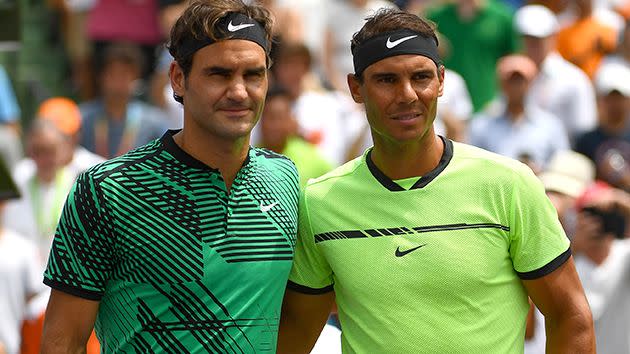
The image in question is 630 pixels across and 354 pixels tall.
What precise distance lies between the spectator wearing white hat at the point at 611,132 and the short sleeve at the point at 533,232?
229 inches

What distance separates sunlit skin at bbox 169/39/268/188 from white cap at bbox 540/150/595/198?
4.73m

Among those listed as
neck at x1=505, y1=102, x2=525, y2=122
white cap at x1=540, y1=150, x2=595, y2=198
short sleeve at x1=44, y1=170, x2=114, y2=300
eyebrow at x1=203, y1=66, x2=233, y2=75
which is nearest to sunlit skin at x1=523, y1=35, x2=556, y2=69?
neck at x1=505, y1=102, x2=525, y2=122

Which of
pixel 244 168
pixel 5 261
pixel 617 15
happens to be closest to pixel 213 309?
pixel 244 168

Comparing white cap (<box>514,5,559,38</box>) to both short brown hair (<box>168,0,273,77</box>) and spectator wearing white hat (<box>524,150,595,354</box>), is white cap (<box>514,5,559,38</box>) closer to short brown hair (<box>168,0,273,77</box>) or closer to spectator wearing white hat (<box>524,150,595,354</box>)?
spectator wearing white hat (<box>524,150,595,354</box>)

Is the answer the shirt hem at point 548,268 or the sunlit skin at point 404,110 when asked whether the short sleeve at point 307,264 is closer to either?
the sunlit skin at point 404,110

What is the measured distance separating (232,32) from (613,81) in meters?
7.08

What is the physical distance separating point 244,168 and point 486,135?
6179 millimetres

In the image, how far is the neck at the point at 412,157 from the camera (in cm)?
545

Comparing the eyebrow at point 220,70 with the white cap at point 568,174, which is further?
the white cap at point 568,174

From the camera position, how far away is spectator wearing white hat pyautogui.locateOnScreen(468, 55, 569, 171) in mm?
11312

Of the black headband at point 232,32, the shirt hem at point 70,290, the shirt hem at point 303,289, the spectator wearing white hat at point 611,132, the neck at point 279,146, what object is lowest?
the spectator wearing white hat at point 611,132

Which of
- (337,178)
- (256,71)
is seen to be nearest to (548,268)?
(337,178)

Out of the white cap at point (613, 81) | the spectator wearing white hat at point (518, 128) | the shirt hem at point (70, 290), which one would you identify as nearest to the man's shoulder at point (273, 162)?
the shirt hem at point (70, 290)

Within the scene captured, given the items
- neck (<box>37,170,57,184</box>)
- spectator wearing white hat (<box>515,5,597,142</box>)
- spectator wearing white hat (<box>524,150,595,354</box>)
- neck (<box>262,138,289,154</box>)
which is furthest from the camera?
spectator wearing white hat (<box>515,5,597,142</box>)
